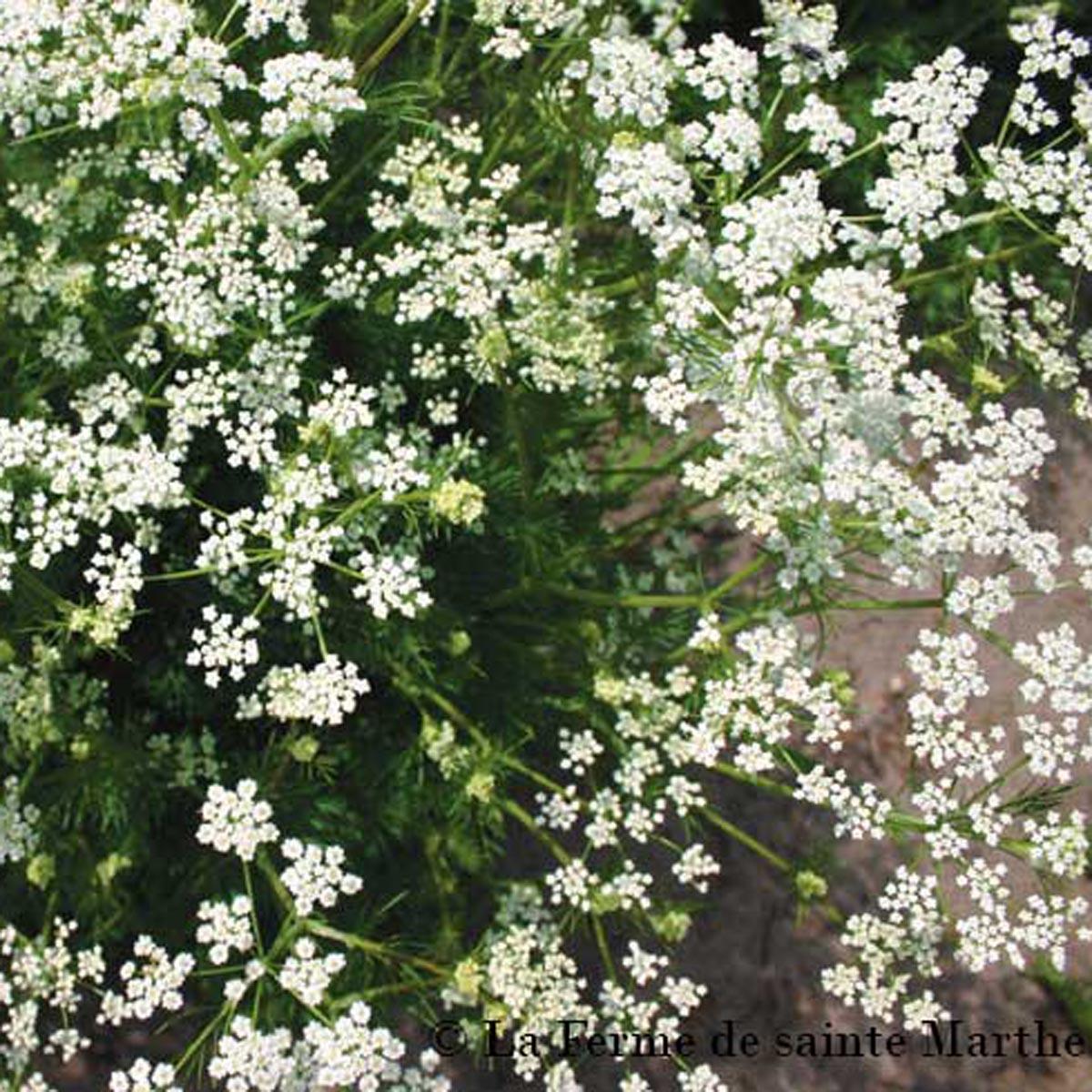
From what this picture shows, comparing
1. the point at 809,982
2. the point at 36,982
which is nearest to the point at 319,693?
the point at 36,982

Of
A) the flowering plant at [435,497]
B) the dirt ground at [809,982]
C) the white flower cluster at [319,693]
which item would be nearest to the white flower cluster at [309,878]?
the flowering plant at [435,497]

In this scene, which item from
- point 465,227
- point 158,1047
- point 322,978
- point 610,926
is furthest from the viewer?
point 610,926

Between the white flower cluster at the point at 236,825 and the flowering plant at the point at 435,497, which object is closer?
the white flower cluster at the point at 236,825

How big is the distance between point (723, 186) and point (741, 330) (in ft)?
1.89

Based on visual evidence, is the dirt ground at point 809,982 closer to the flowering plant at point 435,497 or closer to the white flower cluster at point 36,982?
the flowering plant at point 435,497

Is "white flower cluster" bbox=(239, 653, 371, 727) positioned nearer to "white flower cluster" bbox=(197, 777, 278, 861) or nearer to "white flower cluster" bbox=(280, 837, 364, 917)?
"white flower cluster" bbox=(197, 777, 278, 861)

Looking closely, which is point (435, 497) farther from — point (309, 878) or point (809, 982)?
point (809, 982)

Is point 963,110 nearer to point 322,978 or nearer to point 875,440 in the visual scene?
point 875,440

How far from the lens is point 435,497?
3846mm

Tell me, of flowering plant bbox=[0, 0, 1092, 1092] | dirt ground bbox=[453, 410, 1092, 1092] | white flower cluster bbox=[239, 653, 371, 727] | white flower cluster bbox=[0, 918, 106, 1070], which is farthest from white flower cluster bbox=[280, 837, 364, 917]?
dirt ground bbox=[453, 410, 1092, 1092]

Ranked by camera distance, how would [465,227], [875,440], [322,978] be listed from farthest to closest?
[465,227]
[875,440]
[322,978]

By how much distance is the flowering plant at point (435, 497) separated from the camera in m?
4.20

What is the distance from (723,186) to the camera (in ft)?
14.9

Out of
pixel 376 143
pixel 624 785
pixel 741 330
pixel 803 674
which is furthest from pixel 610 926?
pixel 376 143
